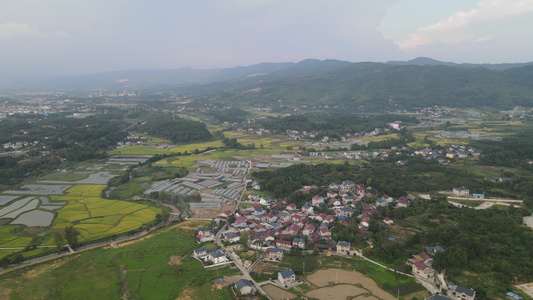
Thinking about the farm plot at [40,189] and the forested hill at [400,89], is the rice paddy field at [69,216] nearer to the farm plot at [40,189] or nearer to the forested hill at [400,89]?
the farm plot at [40,189]

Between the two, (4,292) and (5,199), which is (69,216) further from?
(4,292)

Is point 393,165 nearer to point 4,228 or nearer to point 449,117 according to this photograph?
point 4,228

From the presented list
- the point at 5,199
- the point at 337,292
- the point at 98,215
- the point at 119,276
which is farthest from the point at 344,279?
the point at 5,199

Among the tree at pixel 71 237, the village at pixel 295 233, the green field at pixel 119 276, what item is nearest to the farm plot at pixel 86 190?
the tree at pixel 71 237

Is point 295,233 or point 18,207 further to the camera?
point 18,207

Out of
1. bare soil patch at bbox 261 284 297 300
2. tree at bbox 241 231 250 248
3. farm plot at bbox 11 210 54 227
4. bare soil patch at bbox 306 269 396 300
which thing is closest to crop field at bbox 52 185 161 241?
farm plot at bbox 11 210 54 227

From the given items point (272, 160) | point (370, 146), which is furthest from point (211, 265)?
point (370, 146)
